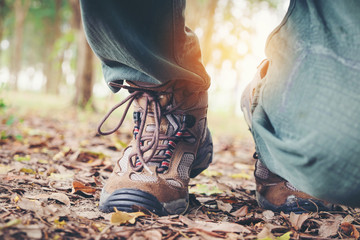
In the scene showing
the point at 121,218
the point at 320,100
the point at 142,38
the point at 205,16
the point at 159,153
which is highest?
the point at 205,16

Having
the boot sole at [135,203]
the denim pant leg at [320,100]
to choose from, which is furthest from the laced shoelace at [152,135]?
the denim pant leg at [320,100]

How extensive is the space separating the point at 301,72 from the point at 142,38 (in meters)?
0.51

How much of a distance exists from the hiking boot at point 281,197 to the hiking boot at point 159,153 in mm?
333

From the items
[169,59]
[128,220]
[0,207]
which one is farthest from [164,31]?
[0,207]

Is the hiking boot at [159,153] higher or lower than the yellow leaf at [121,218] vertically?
higher

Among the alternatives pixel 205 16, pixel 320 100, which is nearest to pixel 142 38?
pixel 320 100

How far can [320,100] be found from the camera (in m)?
0.76

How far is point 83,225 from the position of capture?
3.06 feet

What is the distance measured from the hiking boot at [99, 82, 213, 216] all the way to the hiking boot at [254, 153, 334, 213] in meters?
0.33

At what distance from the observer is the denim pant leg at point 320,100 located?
0.74 m

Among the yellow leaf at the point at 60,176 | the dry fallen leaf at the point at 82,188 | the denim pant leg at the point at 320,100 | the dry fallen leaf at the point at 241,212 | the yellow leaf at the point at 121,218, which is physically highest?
the denim pant leg at the point at 320,100

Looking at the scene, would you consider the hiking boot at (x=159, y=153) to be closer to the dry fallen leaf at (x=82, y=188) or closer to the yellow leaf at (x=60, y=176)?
the dry fallen leaf at (x=82, y=188)

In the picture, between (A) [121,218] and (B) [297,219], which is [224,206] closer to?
(B) [297,219]

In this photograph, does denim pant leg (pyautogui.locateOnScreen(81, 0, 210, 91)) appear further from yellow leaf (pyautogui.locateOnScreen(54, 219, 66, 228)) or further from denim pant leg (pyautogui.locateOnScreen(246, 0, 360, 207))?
yellow leaf (pyautogui.locateOnScreen(54, 219, 66, 228))
